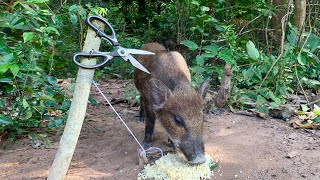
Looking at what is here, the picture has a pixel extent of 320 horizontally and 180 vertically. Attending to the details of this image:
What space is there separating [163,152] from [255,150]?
952 millimetres

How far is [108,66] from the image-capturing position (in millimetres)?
9117

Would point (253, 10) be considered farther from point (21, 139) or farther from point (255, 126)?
point (21, 139)

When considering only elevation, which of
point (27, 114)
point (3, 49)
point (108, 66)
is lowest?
point (108, 66)

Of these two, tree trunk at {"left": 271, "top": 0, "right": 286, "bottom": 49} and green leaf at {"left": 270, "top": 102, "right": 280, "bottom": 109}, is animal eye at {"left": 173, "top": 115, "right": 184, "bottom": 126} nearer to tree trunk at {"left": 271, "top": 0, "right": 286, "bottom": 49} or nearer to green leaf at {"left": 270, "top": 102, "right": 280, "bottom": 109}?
green leaf at {"left": 270, "top": 102, "right": 280, "bottom": 109}

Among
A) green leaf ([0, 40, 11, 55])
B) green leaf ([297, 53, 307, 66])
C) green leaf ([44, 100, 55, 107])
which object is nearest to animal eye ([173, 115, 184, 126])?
green leaf ([44, 100, 55, 107])

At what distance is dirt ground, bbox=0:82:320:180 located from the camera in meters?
3.77

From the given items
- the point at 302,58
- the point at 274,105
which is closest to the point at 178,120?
the point at 274,105

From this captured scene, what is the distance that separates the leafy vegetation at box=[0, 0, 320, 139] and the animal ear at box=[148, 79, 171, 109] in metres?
0.92

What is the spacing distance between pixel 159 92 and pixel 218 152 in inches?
33.9

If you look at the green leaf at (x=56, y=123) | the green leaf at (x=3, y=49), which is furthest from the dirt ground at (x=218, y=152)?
the green leaf at (x=3, y=49)

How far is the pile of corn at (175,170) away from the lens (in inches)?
139

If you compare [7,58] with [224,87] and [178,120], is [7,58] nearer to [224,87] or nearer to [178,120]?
[178,120]

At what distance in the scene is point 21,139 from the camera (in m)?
4.75

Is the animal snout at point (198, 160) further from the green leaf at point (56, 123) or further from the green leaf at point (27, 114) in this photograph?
the green leaf at point (27, 114)
